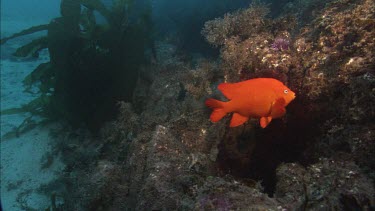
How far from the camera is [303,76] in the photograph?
9.22ft

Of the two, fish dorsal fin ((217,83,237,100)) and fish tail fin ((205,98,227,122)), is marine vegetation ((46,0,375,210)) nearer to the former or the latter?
fish tail fin ((205,98,227,122))

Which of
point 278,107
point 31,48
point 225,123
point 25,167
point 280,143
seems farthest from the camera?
point 31,48

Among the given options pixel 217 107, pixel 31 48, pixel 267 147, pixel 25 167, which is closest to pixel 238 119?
pixel 217 107

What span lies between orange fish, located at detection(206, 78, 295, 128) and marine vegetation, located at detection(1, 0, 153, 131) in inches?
175

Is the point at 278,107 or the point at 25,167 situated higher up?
the point at 278,107

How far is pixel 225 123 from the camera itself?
10.3 ft

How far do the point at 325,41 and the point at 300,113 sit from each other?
0.80 metres

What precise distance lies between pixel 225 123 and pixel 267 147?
527 millimetres

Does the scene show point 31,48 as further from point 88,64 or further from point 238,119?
point 238,119

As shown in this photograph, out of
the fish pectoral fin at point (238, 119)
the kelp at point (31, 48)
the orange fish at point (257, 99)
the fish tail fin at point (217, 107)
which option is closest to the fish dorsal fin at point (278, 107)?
the orange fish at point (257, 99)

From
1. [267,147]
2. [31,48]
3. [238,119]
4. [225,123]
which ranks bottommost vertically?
[267,147]

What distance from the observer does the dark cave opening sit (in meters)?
2.78

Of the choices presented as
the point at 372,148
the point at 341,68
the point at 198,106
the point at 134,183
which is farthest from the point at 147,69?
the point at 372,148

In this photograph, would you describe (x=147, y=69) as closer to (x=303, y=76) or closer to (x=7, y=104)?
(x=303, y=76)
